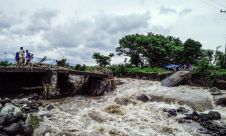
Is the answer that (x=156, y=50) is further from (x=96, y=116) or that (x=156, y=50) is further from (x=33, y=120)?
(x=33, y=120)

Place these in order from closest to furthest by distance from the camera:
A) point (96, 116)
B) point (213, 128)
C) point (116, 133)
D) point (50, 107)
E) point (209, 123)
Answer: point (116, 133), point (213, 128), point (209, 123), point (96, 116), point (50, 107)

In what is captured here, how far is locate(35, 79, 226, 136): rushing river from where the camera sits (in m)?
17.7

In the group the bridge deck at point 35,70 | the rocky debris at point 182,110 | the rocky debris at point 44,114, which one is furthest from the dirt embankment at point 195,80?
the rocky debris at point 44,114

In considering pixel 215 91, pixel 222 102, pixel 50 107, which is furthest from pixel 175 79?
pixel 50 107

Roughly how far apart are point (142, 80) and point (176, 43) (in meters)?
19.7

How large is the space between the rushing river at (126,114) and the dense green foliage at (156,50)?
17234mm

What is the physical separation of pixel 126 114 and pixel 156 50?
25.5 m

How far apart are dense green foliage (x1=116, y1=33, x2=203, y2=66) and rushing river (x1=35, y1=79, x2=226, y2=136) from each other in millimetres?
17234

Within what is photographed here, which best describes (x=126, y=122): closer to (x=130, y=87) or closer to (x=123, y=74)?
(x=130, y=87)

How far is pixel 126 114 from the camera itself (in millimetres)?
21234

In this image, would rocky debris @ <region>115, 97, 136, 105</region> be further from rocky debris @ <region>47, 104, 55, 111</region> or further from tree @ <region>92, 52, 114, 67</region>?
tree @ <region>92, 52, 114, 67</region>

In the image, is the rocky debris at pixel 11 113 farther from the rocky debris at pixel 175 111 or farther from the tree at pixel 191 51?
the tree at pixel 191 51

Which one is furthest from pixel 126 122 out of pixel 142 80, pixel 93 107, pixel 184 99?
pixel 142 80

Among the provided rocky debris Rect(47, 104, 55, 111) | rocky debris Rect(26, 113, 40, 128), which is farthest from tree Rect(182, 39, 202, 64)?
rocky debris Rect(26, 113, 40, 128)
